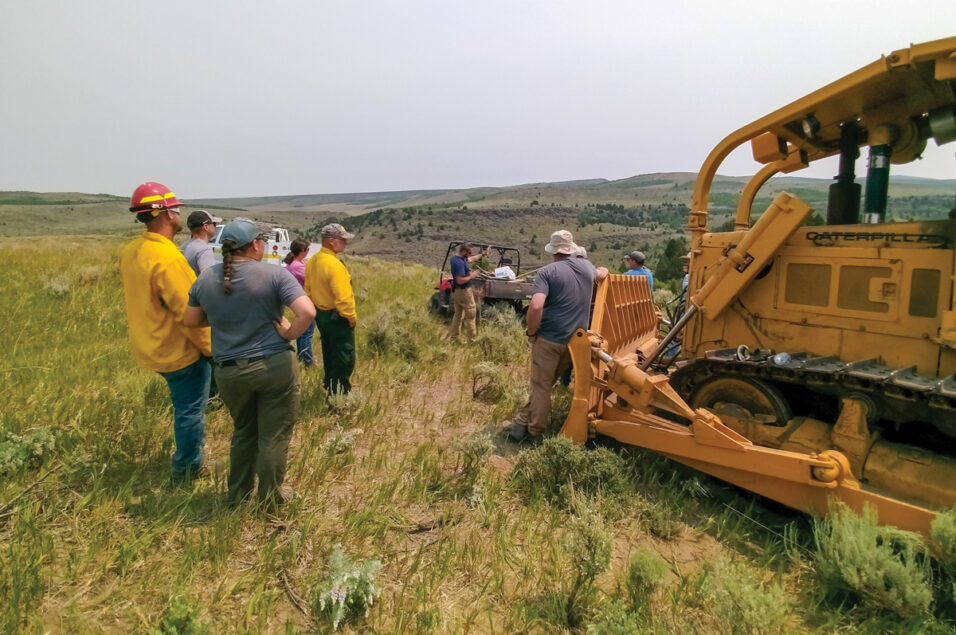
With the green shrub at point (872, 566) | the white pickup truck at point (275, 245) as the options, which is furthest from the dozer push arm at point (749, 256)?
the white pickup truck at point (275, 245)

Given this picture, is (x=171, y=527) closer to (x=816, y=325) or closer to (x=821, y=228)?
(x=816, y=325)

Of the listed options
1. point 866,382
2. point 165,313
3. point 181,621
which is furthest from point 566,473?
point 165,313

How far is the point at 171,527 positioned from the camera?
3.16 metres

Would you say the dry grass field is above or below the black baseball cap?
below

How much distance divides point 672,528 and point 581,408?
1.20 m

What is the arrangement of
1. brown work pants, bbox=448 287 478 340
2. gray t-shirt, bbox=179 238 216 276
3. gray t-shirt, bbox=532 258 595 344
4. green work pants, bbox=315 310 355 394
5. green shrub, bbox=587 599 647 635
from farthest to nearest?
brown work pants, bbox=448 287 478 340 < green work pants, bbox=315 310 355 394 < gray t-shirt, bbox=532 258 595 344 < gray t-shirt, bbox=179 238 216 276 < green shrub, bbox=587 599 647 635

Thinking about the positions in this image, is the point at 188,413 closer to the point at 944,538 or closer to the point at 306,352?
the point at 306,352

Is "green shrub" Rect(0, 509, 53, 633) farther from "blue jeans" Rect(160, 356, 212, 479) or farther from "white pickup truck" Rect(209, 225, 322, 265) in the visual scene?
"white pickup truck" Rect(209, 225, 322, 265)

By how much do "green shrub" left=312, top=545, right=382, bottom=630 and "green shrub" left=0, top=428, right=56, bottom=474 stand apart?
260 cm

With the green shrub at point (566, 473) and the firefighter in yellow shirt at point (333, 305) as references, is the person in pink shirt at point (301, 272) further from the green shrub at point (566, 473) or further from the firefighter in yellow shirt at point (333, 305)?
the green shrub at point (566, 473)

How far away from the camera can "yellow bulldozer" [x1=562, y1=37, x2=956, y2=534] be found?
3219 mm

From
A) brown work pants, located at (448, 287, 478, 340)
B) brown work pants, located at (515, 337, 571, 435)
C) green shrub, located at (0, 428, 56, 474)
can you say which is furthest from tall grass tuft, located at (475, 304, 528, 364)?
green shrub, located at (0, 428, 56, 474)

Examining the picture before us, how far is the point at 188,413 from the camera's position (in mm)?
3803

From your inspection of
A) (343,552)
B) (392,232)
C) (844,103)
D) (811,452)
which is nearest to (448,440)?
(343,552)
